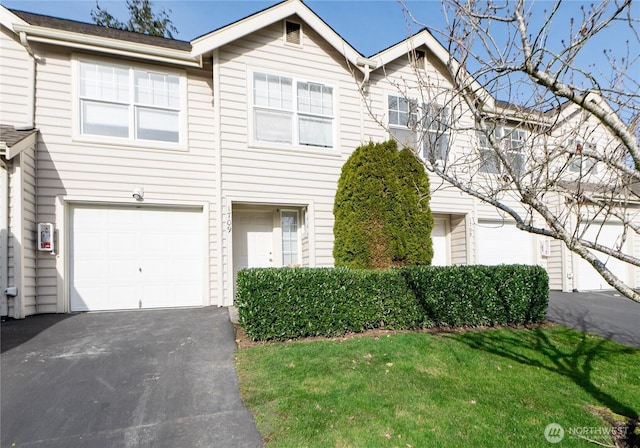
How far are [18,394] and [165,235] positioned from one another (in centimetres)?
425

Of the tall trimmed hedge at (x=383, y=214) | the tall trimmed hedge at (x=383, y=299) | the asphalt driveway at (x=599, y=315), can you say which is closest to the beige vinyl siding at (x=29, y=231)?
the tall trimmed hedge at (x=383, y=299)

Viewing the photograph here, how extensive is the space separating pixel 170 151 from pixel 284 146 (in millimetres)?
2611

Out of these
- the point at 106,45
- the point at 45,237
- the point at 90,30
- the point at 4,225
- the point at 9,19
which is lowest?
the point at 45,237

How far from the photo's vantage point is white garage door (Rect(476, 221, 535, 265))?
10.4 metres

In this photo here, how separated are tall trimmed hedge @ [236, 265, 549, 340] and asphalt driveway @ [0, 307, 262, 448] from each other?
893mm

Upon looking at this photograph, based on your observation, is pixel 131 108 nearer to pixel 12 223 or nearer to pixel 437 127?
pixel 12 223

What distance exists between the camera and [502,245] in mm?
10695

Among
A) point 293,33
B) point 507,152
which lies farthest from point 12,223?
point 507,152

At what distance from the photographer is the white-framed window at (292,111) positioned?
804 centimetres

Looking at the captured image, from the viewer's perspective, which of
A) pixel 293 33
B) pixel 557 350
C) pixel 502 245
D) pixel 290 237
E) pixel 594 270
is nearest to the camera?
pixel 557 350

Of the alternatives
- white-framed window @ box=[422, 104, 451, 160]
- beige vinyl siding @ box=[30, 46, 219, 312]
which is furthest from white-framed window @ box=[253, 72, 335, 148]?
white-framed window @ box=[422, 104, 451, 160]

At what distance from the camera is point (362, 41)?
611 centimetres

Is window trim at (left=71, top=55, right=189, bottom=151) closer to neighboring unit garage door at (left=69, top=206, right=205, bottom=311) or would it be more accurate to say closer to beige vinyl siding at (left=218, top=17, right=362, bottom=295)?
beige vinyl siding at (left=218, top=17, right=362, bottom=295)

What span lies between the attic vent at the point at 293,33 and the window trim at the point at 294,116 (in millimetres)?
949
